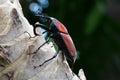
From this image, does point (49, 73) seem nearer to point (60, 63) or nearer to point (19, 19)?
point (60, 63)

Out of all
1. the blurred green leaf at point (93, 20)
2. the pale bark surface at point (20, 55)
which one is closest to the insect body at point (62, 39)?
the pale bark surface at point (20, 55)

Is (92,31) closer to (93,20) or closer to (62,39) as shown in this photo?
(93,20)

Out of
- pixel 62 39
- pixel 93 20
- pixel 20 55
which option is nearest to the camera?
pixel 20 55

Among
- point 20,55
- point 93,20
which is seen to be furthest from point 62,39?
point 93,20

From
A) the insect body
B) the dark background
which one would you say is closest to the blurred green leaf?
the dark background

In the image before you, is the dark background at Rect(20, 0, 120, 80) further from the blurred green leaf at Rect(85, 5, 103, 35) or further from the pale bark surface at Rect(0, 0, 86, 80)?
the pale bark surface at Rect(0, 0, 86, 80)

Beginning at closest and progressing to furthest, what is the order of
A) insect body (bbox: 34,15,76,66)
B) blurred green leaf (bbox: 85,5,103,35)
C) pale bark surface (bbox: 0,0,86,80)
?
pale bark surface (bbox: 0,0,86,80), insect body (bbox: 34,15,76,66), blurred green leaf (bbox: 85,5,103,35)

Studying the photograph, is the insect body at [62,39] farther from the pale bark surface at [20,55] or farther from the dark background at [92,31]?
the dark background at [92,31]
